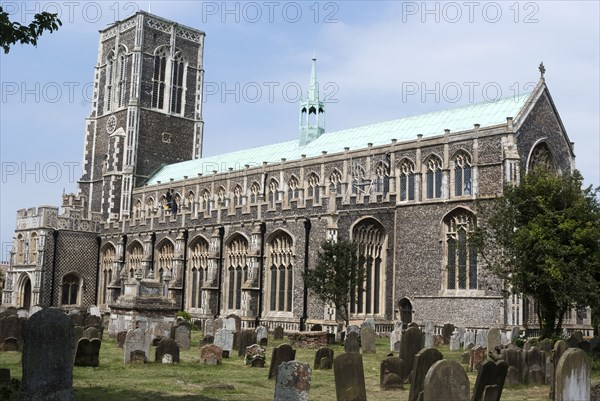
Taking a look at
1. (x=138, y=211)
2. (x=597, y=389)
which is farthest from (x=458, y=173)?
(x=138, y=211)

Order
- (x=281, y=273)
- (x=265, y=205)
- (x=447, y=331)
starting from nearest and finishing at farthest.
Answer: (x=447, y=331), (x=281, y=273), (x=265, y=205)

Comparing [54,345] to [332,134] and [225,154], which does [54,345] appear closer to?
[332,134]

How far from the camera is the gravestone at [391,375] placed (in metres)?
13.2

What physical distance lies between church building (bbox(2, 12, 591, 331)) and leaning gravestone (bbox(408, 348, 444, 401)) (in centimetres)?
1505

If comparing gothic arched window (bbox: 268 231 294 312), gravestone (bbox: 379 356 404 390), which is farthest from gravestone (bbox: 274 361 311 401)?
gothic arched window (bbox: 268 231 294 312)

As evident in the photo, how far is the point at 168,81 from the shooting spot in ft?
175

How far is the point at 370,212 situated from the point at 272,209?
544 cm

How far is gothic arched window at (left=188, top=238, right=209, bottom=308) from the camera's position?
3928 centimetres

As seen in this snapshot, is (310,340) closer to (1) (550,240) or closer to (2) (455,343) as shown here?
(2) (455,343)

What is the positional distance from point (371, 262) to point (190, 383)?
18846 mm

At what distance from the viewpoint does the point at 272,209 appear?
1362 inches

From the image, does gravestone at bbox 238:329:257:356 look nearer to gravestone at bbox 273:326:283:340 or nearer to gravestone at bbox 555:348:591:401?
gravestone at bbox 273:326:283:340

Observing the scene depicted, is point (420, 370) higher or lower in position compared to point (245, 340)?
higher

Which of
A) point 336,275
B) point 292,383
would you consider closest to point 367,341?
point 336,275
